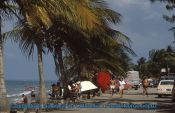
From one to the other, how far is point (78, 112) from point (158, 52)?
92.7 m

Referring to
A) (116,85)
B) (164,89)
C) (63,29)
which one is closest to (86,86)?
(116,85)

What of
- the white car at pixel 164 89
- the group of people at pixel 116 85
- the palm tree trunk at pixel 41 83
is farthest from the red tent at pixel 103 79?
the palm tree trunk at pixel 41 83

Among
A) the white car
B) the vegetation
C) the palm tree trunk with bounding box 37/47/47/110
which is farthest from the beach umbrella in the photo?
the palm tree trunk with bounding box 37/47/47/110

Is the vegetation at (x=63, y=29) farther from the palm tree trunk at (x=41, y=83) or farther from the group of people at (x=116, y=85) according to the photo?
the group of people at (x=116, y=85)

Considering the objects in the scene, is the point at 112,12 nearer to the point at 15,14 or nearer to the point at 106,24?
the point at 106,24

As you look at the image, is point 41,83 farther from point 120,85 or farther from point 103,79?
point 103,79

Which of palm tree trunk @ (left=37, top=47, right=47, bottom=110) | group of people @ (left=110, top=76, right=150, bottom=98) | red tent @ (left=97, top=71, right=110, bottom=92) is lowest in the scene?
palm tree trunk @ (left=37, top=47, right=47, bottom=110)

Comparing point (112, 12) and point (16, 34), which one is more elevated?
point (112, 12)

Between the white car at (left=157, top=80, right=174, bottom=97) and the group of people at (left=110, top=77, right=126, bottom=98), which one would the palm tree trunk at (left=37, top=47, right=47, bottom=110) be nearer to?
the group of people at (left=110, top=77, right=126, bottom=98)

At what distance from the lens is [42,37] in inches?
973

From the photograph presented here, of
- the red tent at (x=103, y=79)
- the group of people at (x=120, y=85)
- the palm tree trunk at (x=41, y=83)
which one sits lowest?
the palm tree trunk at (x=41, y=83)

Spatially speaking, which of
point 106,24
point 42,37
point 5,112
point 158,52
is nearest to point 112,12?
point 106,24

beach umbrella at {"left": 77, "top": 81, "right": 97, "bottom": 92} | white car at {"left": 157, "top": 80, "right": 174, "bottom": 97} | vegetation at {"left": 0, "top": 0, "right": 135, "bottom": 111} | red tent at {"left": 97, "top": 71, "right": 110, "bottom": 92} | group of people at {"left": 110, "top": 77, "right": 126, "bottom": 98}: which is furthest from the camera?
red tent at {"left": 97, "top": 71, "right": 110, "bottom": 92}

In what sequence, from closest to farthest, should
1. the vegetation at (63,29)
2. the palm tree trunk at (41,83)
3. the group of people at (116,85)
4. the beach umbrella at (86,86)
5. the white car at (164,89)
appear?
the vegetation at (63,29)
the palm tree trunk at (41,83)
the beach umbrella at (86,86)
the group of people at (116,85)
the white car at (164,89)
